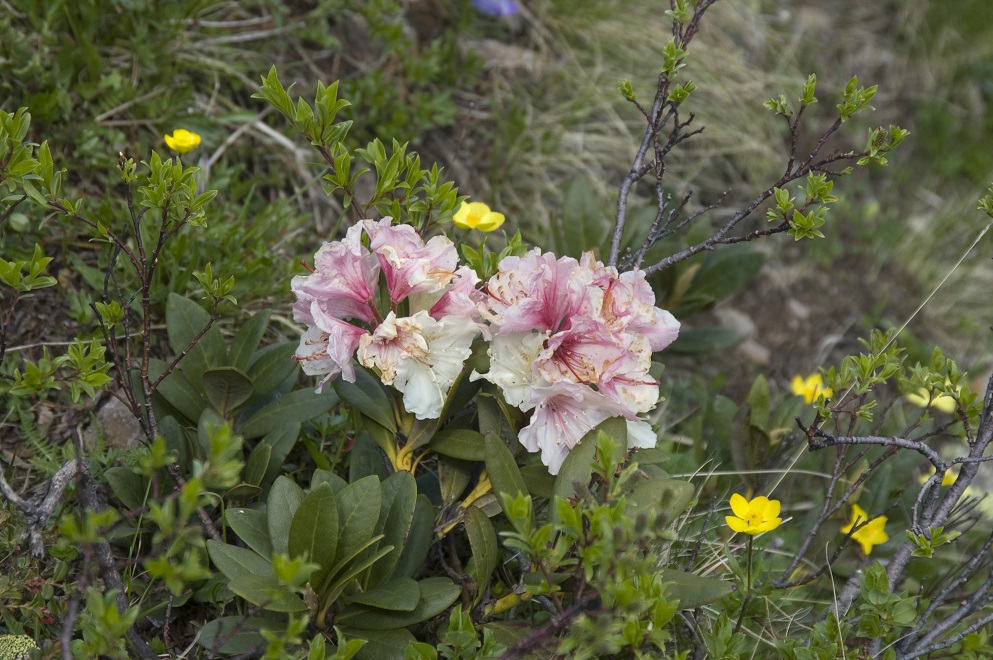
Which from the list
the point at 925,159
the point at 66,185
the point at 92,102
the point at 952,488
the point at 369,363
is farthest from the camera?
the point at 925,159

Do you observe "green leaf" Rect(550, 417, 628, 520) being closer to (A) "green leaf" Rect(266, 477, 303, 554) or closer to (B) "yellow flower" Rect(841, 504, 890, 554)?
(A) "green leaf" Rect(266, 477, 303, 554)

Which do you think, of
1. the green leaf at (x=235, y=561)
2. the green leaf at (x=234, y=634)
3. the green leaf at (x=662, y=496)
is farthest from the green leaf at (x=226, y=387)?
the green leaf at (x=662, y=496)

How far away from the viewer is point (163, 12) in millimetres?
3066

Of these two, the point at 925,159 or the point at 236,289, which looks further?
the point at 925,159

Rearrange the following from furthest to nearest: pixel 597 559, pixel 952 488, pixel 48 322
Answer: pixel 48 322, pixel 952 488, pixel 597 559

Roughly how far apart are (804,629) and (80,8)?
2.94 m

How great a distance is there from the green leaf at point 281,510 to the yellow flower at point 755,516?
36.9 inches

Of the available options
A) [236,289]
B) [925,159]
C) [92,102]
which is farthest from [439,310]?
[925,159]

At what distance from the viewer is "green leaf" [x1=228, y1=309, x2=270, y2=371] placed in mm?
2143

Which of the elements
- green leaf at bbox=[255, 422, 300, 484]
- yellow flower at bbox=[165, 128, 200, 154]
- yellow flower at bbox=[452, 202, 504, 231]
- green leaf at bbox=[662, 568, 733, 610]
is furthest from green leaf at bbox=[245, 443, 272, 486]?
yellow flower at bbox=[165, 128, 200, 154]

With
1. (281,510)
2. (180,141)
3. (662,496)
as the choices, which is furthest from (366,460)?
(180,141)

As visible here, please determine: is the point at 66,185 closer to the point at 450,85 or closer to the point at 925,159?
the point at 450,85

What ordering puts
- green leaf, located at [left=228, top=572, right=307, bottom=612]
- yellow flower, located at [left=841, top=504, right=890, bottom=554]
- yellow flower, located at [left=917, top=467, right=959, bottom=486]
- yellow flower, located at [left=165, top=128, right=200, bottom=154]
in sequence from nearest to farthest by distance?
green leaf, located at [left=228, top=572, right=307, bottom=612]
yellow flower, located at [left=841, top=504, right=890, bottom=554]
yellow flower, located at [left=165, top=128, right=200, bottom=154]
yellow flower, located at [left=917, top=467, right=959, bottom=486]

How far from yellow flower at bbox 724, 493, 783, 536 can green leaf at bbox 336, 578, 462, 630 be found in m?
0.65
